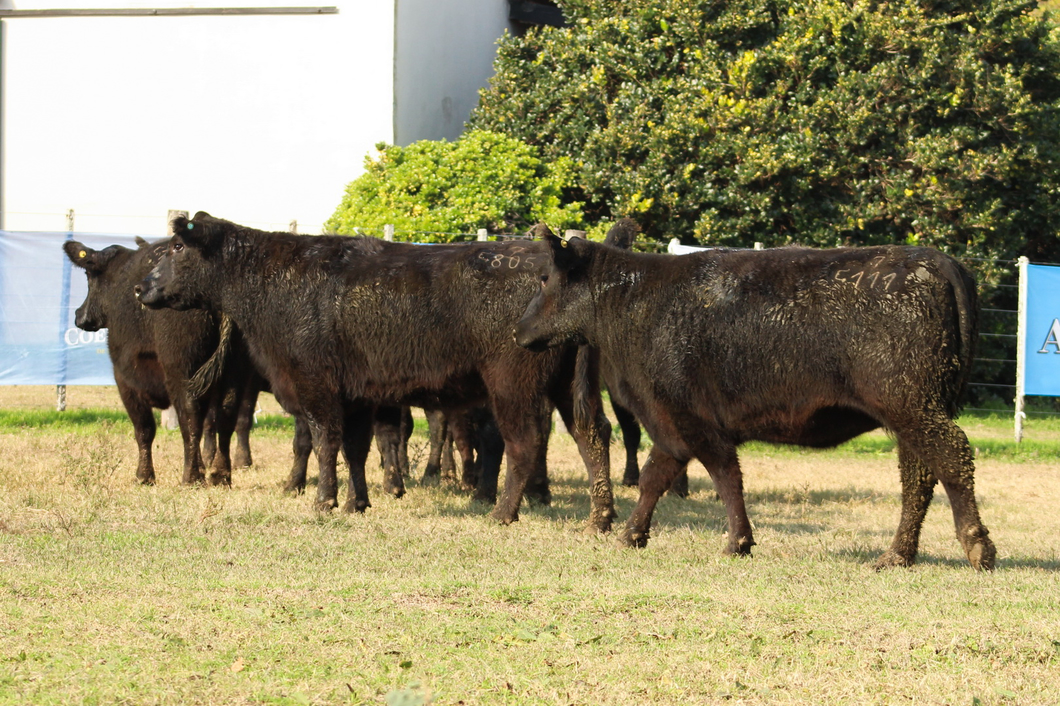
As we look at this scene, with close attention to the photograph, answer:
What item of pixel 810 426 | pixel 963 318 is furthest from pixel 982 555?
pixel 963 318

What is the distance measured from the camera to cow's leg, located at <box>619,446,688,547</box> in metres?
7.82

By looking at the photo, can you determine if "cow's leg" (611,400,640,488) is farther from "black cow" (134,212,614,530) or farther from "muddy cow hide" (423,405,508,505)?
"black cow" (134,212,614,530)

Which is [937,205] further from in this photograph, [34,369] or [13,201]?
[13,201]

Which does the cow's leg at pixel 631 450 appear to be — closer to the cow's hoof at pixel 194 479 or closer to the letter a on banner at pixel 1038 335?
the cow's hoof at pixel 194 479

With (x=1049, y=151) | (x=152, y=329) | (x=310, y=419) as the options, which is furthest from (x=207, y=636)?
(x=1049, y=151)

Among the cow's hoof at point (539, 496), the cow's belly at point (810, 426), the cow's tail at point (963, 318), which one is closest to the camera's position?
the cow's tail at point (963, 318)

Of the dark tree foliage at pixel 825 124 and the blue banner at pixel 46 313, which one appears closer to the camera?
the blue banner at pixel 46 313

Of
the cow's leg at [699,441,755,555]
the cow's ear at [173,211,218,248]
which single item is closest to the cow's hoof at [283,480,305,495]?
the cow's ear at [173,211,218,248]

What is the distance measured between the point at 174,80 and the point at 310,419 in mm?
14115

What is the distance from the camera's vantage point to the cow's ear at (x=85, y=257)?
37.0 feet

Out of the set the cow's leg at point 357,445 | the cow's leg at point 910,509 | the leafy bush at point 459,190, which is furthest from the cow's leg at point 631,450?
the leafy bush at point 459,190

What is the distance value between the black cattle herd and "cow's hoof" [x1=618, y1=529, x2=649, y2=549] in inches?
0.5

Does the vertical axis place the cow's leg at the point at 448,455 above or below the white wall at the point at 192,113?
below

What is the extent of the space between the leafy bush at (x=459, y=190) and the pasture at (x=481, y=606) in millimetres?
8808
